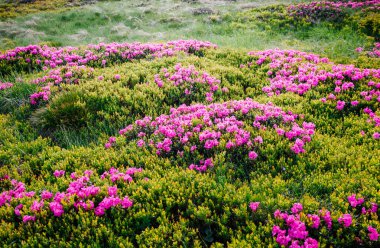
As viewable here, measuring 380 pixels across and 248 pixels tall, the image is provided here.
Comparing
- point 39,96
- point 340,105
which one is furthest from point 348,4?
point 39,96

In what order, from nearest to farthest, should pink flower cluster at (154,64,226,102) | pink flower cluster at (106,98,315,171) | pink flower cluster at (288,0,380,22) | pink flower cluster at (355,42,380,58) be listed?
1. pink flower cluster at (106,98,315,171)
2. pink flower cluster at (154,64,226,102)
3. pink flower cluster at (355,42,380,58)
4. pink flower cluster at (288,0,380,22)

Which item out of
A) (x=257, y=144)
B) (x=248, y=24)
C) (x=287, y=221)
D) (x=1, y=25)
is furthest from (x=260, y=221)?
(x=1, y=25)

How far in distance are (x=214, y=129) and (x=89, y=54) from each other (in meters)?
8.51

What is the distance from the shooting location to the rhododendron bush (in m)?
4.63

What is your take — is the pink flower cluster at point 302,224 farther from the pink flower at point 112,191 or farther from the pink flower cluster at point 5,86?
the pink flower cluster at point 5,86

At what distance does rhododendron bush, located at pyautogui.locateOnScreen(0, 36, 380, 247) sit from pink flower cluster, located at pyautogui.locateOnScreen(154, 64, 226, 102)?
47 millimetres

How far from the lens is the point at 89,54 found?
1262 cm

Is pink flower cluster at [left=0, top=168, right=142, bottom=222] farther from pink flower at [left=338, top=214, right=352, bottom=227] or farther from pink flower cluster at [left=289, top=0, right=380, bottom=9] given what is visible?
pink flower cluster at [left=289, top=0, right=380, bottom=9]

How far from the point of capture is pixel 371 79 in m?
8.62

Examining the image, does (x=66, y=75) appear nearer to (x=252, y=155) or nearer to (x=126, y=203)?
(x=126, y=203)

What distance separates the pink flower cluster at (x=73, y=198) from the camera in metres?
4.99

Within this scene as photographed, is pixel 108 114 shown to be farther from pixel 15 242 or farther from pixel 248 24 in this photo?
pixel 248 24

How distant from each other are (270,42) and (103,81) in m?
10.0

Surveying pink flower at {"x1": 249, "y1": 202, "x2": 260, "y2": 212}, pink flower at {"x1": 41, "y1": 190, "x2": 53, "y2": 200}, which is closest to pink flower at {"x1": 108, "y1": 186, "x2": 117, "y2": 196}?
pink flower at {"x1": 41, "y1": 190, "x2": 53, "y2": 200}
